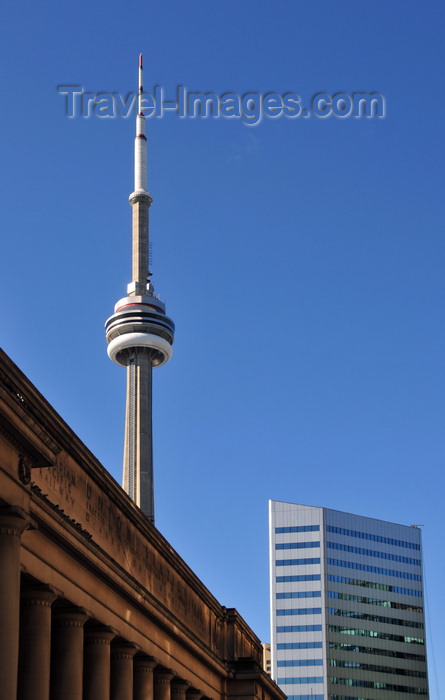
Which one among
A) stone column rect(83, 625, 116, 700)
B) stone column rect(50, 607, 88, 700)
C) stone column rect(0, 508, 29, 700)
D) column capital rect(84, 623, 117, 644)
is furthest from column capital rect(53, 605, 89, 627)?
stone column rect(0, 508, 29, 700)

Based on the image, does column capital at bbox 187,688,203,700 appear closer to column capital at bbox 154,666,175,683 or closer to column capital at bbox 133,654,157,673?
column capital at bbox 154,666,175,683

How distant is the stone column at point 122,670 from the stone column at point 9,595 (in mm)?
27124

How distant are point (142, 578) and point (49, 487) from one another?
2009 centimetres

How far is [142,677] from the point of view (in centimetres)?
6706

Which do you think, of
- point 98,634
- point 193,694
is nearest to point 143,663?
point 98,634

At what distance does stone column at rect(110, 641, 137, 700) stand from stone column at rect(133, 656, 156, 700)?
4230 mm

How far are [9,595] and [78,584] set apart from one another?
16922 mm

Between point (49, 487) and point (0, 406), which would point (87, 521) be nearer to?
point (49, 487)

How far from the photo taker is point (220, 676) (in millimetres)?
92312

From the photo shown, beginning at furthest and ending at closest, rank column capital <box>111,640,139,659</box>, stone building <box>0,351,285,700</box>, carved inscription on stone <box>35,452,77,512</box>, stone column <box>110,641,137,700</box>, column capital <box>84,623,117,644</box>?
column capital <box>111,640,139,659</box>, stone column <box>110,641,137,700</box>, column capital <box>84,623,117,644</box>, carved inscription on stone <box>35,452,77,512</box>, stone building <box>0,351,285,700</box>

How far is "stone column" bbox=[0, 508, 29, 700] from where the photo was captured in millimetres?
33969

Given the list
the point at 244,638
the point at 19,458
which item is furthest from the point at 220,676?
the point at 19,458

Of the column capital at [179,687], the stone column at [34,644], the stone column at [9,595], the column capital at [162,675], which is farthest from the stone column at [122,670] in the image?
the stone column at [9,595]

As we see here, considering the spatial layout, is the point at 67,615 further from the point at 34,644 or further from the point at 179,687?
the point at 179,687
